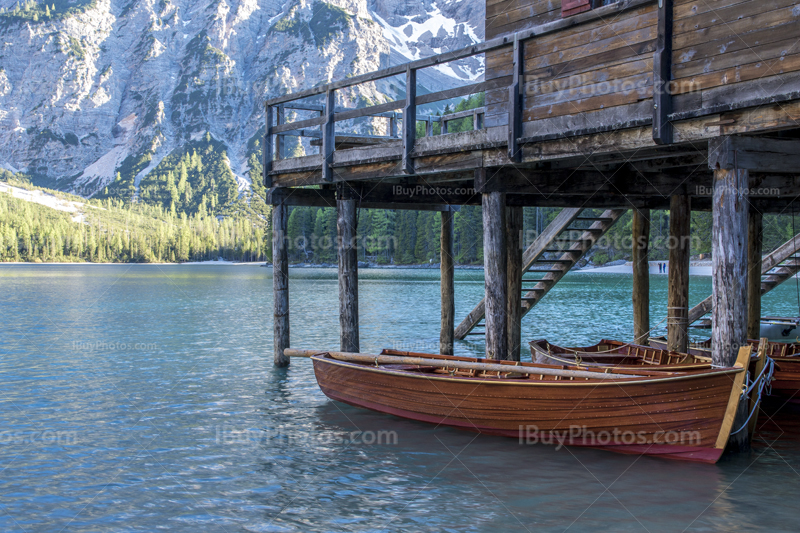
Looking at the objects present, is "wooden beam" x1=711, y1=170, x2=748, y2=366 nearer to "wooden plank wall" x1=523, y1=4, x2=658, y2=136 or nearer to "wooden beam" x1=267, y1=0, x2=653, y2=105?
"wooden plank wall" x1=523, y1=4, x2=658, y2=136

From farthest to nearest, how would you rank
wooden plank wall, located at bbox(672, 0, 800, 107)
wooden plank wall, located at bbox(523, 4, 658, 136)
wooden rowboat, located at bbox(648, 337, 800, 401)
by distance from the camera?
wooden rowboat, located at bbox(648, 337, 800, 401) < wooden plank wall, located at bbox(523, 4, 658, 136) < wooden plank wall, located at bbox(672, 0, 800, 107)

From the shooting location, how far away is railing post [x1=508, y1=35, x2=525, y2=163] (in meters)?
11.4

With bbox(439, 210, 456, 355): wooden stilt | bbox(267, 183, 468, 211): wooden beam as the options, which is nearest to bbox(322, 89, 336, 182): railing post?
bbox(267, 183, 468, 211): wooden beam

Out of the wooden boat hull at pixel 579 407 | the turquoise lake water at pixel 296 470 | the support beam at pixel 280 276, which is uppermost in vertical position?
the support beam at pixel 280 276

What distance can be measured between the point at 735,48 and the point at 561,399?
17.4 feet

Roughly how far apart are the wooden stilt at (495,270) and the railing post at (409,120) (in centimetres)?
170

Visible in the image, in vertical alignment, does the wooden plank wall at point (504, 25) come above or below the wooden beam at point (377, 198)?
above

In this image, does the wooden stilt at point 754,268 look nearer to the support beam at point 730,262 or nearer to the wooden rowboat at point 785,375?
the wooden rowboat at point 785,375

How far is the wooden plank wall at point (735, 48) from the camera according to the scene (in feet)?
27.7

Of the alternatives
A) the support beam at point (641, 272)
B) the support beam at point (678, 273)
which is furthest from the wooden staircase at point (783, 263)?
the support beam at point (678, 273)

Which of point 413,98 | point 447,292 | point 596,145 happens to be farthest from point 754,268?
point 413,98

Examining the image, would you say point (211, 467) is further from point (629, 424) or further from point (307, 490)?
point (629, 424)

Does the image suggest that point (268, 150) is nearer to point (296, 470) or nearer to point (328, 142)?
point (328, 142)

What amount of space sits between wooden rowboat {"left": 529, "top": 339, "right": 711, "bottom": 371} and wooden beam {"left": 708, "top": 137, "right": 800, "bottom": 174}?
143 inches
